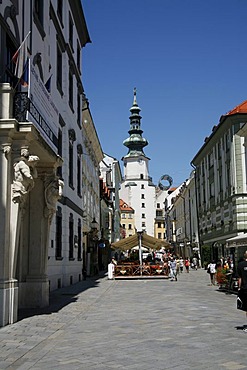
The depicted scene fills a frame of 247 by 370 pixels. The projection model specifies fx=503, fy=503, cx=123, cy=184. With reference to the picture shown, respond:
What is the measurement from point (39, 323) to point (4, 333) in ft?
5.61

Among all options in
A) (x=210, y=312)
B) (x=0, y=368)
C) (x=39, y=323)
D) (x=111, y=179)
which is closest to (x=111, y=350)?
(x=0, y=368)

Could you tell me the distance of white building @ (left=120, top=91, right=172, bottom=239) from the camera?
134188 mm

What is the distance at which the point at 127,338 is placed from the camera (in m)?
10.2

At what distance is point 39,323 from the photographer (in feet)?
40.8

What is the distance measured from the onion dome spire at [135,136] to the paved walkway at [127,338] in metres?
118

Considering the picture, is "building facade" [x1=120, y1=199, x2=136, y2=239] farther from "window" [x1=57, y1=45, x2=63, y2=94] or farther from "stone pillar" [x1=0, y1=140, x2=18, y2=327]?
"stone pillar" [x1=0, y1=140, x2=18, y2=327]

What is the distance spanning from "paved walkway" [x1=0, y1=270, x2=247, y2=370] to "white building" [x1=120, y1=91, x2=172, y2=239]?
11778cm

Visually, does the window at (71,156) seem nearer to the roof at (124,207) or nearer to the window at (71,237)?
→ the window at (71,237)

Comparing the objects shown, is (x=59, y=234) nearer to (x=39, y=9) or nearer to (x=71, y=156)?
(x=71, y=156)

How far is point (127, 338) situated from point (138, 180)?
125 meters

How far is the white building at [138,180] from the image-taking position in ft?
440

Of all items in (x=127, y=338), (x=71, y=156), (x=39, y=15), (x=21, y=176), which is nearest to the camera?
(x=127, y=338)

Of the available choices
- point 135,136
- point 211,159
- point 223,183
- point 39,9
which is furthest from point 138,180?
point 39,9

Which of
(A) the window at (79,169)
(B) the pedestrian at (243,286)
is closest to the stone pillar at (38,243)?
(B) the pedestrian at (243,286)
